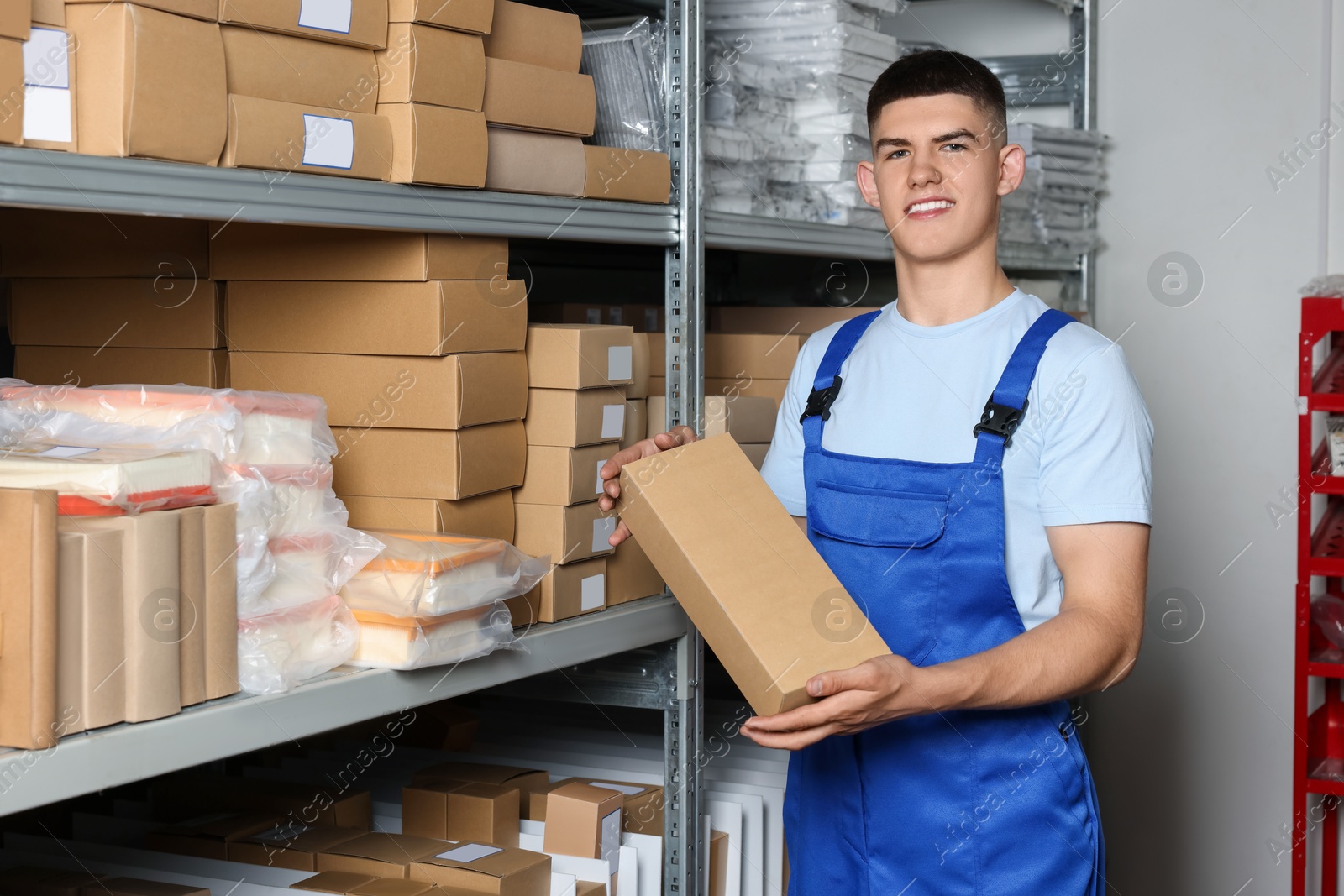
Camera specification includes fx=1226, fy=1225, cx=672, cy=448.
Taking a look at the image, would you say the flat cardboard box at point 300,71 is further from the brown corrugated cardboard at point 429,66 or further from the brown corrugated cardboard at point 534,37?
the brown corrugated cardboard at point 534,37

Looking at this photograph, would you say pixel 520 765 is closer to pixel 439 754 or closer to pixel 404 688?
pixel 439 754

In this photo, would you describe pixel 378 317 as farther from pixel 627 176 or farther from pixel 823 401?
pixel 823 401

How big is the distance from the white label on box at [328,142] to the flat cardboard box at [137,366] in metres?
0.43

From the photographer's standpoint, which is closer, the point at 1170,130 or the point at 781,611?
the point at 781,611

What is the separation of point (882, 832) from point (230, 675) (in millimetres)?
888

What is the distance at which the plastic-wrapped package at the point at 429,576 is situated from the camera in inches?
58.1

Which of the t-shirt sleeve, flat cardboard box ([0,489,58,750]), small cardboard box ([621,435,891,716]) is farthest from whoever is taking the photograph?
the t-shirt sleeve

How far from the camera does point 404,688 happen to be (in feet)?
4.92

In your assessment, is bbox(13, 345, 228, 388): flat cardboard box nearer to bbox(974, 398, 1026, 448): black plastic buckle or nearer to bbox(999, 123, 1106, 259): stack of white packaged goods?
bbox(974, 398, 1026, 448): black plastic buckle

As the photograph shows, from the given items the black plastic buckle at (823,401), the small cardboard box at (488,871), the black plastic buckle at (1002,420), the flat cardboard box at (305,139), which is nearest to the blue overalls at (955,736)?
the black plastic buckle at (1002,420)

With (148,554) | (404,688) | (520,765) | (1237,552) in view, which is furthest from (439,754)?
(1237,552)

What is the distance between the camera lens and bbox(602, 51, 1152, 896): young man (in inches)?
59.2

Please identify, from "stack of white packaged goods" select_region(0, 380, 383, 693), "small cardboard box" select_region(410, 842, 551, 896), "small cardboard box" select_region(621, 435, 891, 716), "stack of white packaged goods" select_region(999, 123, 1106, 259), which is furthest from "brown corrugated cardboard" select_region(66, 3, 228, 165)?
"stack of white packaged goods" select_region(999, 123, 1106, 259)

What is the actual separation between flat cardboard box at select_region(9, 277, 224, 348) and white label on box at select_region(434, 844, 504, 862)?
791 mm
